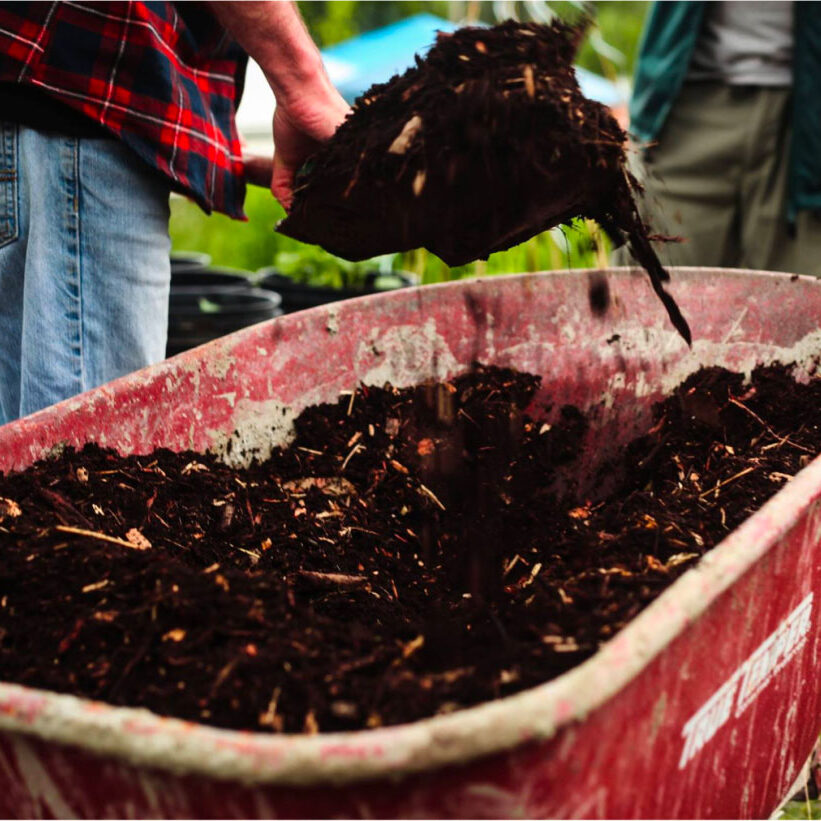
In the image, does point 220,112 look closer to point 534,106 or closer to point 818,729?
point 534,106

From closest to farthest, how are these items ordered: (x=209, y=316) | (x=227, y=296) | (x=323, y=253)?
(x=209, y=316) → (x=227, y=296) → (x=323, y=253)

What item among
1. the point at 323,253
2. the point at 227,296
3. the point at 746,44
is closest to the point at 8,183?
the point at 227,296

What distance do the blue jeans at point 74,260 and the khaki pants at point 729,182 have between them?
163 centimetres

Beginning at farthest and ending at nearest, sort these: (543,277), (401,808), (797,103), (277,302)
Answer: (277,302), (797,103), (543,277), (401,808)

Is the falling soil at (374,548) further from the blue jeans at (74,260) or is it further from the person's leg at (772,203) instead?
the person's leg at (772,203)

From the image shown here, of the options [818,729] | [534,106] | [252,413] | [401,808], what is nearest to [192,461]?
[252,413]

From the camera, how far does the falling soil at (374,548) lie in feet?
3.48

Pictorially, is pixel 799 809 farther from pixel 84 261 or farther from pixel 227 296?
pixel 227 296

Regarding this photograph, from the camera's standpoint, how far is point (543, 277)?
7.95ft

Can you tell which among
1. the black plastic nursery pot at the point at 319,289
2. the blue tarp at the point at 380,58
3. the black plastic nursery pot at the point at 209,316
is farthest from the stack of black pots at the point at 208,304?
the blue tarp at the point at 380,58

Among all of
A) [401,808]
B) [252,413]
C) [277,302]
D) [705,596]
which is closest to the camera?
[401,808]

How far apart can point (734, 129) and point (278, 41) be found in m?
1.86

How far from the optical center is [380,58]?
8367 millimetres

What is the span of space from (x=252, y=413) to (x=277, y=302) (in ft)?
5.49
